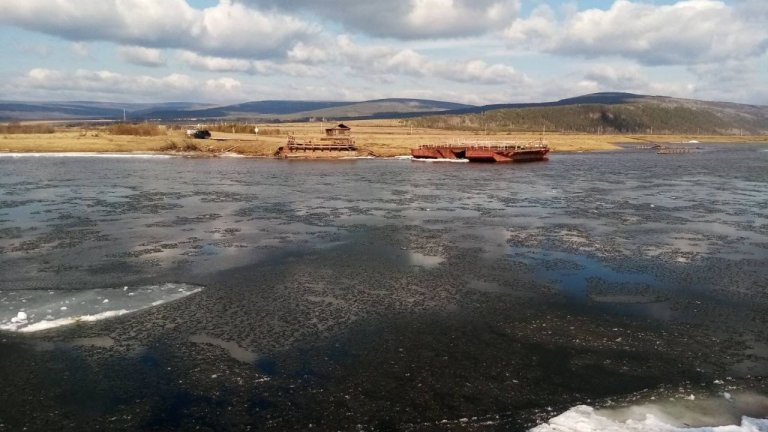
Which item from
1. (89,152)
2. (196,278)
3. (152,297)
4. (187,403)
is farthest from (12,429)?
(89,152)

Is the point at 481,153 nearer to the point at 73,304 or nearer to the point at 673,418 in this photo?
the point at 73,304

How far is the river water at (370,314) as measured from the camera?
33.8ft

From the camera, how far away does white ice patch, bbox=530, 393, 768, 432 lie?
9453 millimetres

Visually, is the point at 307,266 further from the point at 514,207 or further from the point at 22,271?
the point at 514,207

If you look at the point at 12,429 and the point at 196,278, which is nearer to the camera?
the point at 12,429

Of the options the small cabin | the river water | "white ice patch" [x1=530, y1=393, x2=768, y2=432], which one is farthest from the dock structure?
"white ice patch" [x1=530, y1=393, x2=768, y2=432]

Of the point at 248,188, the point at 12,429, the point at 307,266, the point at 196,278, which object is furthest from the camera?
the point at 248,188

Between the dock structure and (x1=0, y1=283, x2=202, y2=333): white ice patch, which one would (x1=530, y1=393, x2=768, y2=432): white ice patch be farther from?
the dock structure

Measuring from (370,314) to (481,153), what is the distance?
6285cm

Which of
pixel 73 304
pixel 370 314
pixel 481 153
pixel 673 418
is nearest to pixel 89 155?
pixel 481 153

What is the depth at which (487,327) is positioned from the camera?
13984 mm

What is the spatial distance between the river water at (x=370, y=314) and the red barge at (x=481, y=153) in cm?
4326

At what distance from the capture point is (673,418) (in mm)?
9836

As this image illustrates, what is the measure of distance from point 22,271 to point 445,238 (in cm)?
1524
